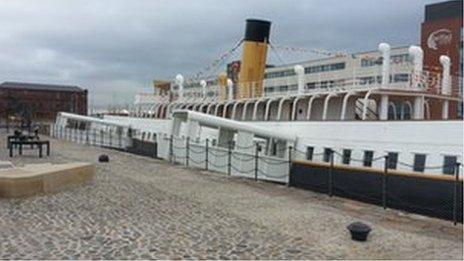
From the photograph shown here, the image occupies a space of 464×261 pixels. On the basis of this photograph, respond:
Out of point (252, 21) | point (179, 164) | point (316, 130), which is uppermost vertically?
point (252, 21)

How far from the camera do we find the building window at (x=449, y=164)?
15.3 metres

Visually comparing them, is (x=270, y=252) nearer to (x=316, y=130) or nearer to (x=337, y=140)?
(x=337, y=140)

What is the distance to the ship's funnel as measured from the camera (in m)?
30.9

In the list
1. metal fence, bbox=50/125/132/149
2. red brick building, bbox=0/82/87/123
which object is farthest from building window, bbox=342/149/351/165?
red brick building, bbox=0/82/87/123

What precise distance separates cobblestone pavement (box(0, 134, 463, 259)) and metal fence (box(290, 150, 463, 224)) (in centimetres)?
37

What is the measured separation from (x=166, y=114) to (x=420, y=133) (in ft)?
88.1

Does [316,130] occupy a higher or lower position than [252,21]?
lower

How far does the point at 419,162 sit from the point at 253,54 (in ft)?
51.7

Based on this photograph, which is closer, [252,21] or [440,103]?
[440,103]

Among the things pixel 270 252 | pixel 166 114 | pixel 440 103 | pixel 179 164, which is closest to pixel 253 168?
pixel 179 164

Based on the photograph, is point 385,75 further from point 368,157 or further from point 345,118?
point 368,157

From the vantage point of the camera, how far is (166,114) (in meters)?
41.8

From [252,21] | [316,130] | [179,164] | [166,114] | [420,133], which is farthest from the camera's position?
[166,114]

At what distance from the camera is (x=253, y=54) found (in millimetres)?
31172
